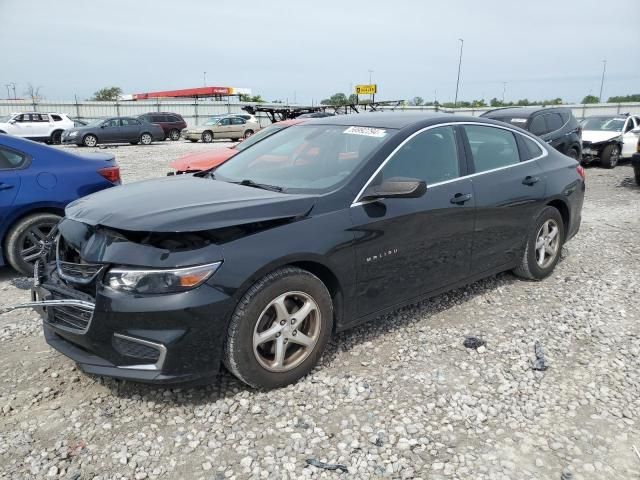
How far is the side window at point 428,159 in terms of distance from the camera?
11.8 ft

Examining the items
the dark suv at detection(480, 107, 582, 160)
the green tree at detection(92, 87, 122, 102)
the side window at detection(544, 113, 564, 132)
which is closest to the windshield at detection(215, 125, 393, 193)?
the dark suv at detection(480, 107, 582, 160)

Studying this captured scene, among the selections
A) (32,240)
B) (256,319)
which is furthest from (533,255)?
(32,240)

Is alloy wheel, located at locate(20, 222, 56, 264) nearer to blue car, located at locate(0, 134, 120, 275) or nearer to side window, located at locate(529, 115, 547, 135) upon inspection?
blue car, located at locate(0, 134, 120, 275)

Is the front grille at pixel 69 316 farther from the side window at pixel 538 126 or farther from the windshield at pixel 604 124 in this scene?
the windshield at pixel 604 124

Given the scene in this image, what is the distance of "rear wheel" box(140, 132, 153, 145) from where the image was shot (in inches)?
1014

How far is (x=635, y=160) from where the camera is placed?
10547 mm

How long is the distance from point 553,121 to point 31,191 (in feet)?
34.2

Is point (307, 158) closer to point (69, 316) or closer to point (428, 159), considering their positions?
point (428, 159)

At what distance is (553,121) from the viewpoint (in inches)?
446

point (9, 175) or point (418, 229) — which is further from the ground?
point (9, 175)

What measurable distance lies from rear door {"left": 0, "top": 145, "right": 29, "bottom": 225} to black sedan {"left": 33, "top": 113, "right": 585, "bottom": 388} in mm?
1954

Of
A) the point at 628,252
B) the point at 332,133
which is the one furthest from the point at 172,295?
the point at 628,252

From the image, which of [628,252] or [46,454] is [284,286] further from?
[628,252]

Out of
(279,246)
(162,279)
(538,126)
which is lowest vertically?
(162,279)
